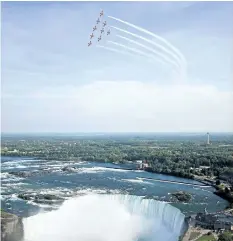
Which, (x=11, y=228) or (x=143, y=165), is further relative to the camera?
(x=143, y=165)

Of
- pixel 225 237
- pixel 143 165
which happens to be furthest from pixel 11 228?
pixel 143 165

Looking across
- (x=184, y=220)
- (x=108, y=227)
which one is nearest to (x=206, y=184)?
(x=184, y=220)

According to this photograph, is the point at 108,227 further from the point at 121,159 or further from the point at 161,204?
the point at 121,159

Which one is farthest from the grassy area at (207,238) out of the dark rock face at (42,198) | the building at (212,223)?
the dark rock face at (42,198)

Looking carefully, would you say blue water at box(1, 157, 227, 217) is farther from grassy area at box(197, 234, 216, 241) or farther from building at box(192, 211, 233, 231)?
grassy area at box(197, 234, 216, 241)

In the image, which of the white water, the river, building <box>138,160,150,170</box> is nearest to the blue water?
the river

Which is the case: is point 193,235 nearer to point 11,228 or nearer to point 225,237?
point 225,237
